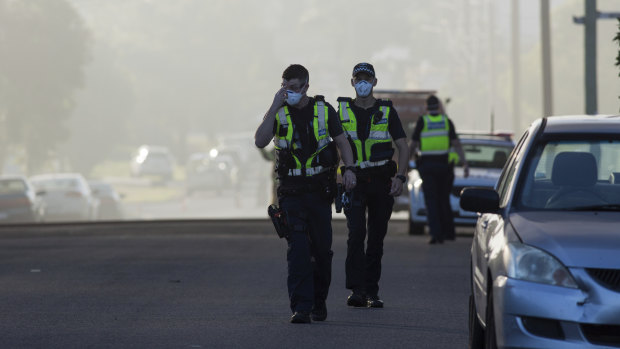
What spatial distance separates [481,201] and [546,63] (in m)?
26.5

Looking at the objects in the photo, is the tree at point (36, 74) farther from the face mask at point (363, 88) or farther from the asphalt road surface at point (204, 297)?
the face mask at point (363, 88)

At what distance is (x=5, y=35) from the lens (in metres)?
74.7

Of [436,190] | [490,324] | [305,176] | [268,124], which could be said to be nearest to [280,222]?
[305,176]

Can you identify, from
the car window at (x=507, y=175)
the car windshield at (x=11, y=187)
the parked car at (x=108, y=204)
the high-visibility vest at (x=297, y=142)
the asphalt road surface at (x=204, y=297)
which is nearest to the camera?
the car window at (x=507, y=175)

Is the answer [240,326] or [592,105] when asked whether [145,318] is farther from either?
[592,105]

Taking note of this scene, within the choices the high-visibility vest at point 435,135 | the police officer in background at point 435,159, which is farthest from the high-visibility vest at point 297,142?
the high-visibility vest at point 435,135

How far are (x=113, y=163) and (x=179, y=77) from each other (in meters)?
15.1

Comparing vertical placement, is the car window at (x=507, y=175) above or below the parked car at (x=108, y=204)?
above

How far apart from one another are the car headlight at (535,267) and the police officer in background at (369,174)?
14.5 ft

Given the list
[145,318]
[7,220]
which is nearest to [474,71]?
[7,220]

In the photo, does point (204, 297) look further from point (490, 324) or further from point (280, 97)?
point (490, 324)

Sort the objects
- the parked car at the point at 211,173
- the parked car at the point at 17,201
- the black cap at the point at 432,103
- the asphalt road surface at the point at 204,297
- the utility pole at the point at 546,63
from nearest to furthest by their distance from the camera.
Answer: the asphalt road surface at the point at 204,297, the black cap at the point at 432,103, the utility pole at the point at 546,63, the parked car at the point at 17,201, the parked car at the point at 211,173

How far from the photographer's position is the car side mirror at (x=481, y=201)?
843 cm

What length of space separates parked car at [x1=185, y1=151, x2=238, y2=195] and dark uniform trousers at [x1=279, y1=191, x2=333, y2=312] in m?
67.1
